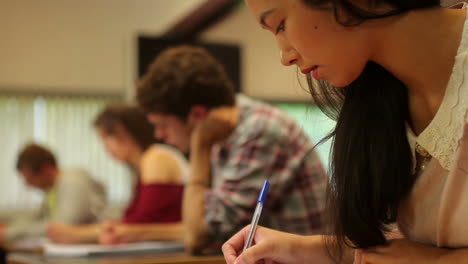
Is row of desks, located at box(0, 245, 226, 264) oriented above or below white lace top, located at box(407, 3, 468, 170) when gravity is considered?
below

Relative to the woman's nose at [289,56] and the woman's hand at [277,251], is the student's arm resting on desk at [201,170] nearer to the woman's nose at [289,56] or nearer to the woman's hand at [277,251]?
the woman's hand at [277,251]

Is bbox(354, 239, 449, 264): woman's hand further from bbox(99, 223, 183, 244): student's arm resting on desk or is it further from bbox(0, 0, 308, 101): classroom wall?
bbox(0, 0, 308, 101): classroom wall

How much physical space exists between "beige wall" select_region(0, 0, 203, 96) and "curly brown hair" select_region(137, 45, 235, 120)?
2523 millimetres

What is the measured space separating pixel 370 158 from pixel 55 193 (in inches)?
99.4

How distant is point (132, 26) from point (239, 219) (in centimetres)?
346

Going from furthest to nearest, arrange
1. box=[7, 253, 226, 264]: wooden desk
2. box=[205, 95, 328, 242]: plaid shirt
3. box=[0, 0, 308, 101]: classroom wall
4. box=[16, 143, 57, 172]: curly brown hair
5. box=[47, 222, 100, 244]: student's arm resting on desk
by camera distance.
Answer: box=[0, 0, 308, 101]: classroom wall < box=[16, 143, 57, 172]: curly brown hair < box=[47, 222, 100, 244]: student's arm resting on desk < box=[205, 95, 328, 242]: plaid shirt < box=[7, 253, 226, 264]: wooden desk

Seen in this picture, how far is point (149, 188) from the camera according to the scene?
2.21m

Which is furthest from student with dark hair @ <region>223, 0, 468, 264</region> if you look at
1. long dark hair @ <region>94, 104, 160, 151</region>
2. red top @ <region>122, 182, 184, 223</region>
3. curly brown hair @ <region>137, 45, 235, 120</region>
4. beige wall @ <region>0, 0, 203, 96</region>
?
beige wall @ <region>0, 0, 203, 96</region>

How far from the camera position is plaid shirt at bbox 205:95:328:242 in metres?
1.50

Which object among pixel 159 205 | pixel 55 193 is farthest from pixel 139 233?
pixel 55 193

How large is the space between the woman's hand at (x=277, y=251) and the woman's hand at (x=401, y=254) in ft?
0.22

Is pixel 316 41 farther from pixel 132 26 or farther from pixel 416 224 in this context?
pixel 132 26

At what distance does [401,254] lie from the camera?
25.2 inches

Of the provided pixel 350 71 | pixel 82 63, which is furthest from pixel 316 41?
pixel 82 63
